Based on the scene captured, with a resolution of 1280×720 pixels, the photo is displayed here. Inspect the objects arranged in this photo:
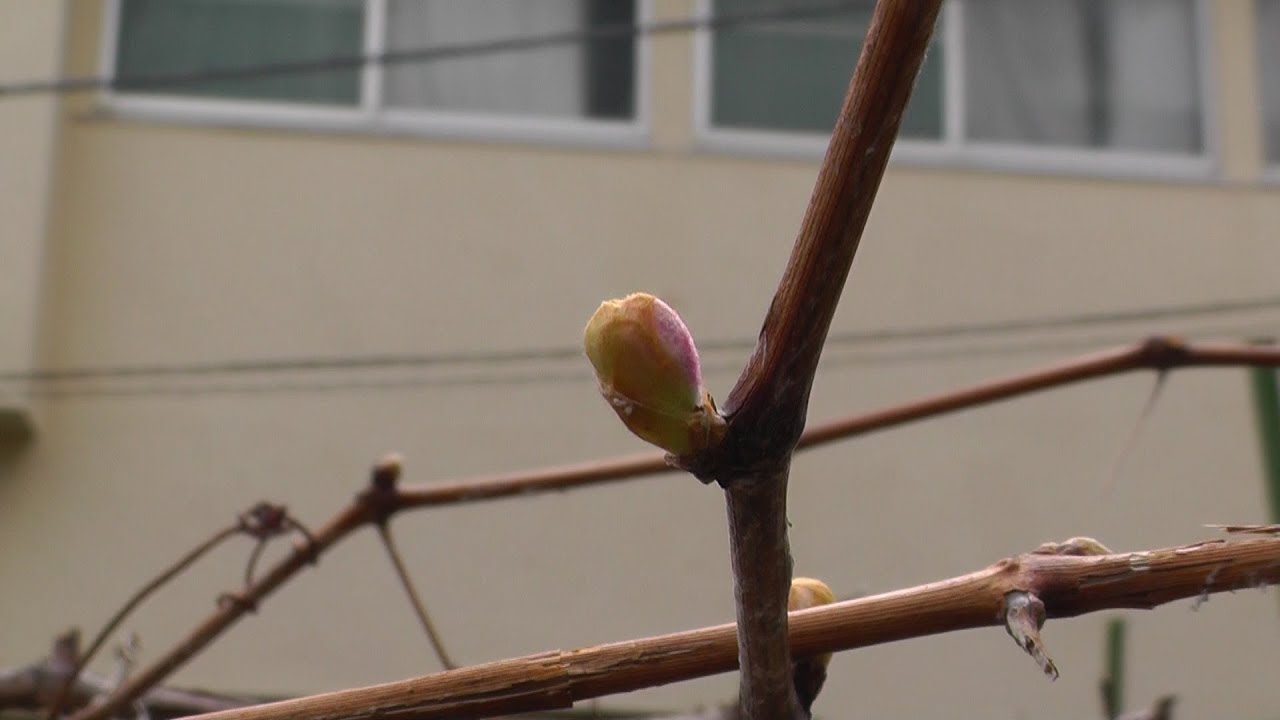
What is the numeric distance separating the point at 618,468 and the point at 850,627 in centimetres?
35

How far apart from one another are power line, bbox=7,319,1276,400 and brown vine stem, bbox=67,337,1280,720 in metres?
2.25

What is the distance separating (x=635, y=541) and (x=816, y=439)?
8.20 feet

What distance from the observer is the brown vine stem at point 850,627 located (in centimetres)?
23

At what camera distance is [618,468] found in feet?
1.91

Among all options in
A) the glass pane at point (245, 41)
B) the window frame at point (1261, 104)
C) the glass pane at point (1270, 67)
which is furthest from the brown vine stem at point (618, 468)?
the glass pane at point (1270, 67)

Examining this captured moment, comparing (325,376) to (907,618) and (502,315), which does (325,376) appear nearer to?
(502,315)

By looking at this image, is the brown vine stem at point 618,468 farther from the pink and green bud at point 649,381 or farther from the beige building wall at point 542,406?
the beige building wall at point 542,406

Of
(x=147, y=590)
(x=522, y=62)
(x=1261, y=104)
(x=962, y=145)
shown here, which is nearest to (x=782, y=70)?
(x=962, y=145)

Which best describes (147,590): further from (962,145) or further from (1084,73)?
(1084,73)

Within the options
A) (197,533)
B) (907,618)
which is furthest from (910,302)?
(907,618)

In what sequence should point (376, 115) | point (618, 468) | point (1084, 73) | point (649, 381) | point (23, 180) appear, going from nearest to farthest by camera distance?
point (649, 381) → point (618, 468) → point (23, 180) → point (376, 115) → point (1084, 73)

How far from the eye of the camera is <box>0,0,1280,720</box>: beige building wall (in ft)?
9.68

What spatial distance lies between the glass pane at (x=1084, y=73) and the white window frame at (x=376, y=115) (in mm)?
821

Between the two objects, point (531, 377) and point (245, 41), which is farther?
point (245, 41)
